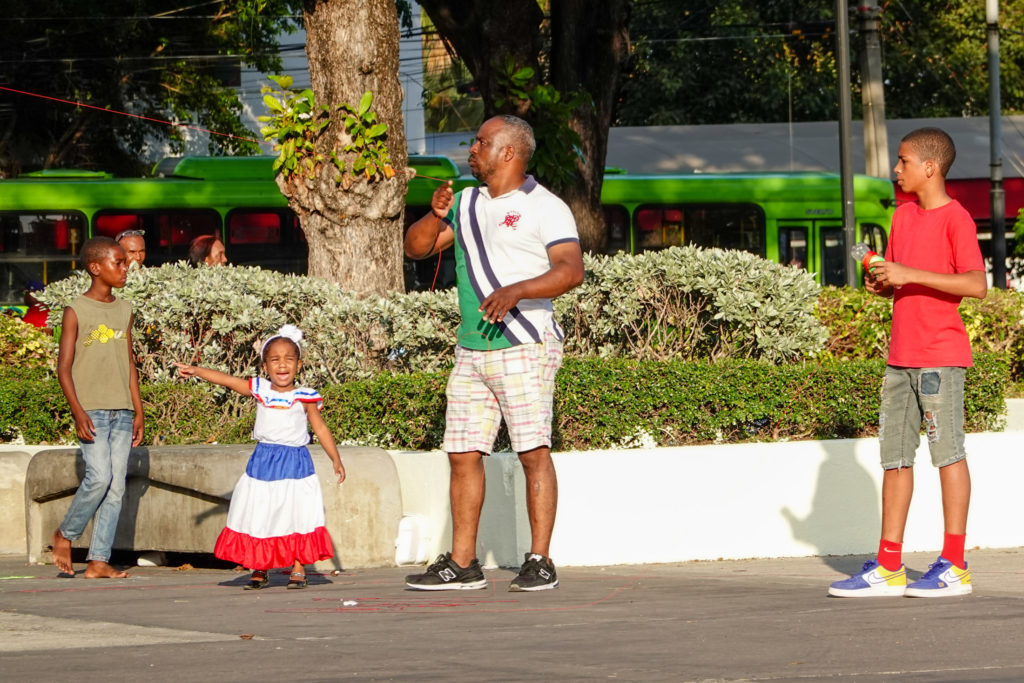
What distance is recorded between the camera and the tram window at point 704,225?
862 inches

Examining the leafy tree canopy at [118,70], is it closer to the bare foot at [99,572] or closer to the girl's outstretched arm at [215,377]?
the bare foot at [99,572]

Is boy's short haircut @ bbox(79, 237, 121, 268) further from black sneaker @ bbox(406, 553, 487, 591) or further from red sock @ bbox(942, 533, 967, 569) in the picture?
red sock @ bbox(942, 533, 967, 569)

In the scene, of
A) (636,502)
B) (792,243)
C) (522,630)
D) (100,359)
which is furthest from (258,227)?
(522,630)

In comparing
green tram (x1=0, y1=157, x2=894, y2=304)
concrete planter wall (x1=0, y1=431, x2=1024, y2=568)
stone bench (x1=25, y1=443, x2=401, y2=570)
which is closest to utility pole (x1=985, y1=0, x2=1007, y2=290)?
green tram (x1=0, y1=157, x2=894, y2=304)

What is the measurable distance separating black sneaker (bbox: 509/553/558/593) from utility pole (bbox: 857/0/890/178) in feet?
55.3

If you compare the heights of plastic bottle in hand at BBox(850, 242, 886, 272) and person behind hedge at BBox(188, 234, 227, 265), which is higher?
person behind hedge at BBox(188, 234, 227, 265)

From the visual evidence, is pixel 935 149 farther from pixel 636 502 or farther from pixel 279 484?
pixel 279 484

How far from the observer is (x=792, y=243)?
866 inches

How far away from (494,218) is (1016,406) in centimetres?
554

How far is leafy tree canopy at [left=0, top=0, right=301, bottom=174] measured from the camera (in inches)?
1137

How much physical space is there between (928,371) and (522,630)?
1.97 meters

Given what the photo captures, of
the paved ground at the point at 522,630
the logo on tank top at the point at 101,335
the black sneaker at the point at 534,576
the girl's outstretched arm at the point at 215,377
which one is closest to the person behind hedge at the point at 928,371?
the paved ground at the point at 522,630

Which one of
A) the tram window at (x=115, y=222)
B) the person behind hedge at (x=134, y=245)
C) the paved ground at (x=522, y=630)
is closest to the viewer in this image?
the paved ground at (x=522, y=630)

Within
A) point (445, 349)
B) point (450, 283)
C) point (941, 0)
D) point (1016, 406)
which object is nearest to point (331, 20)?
point (445, 349)
